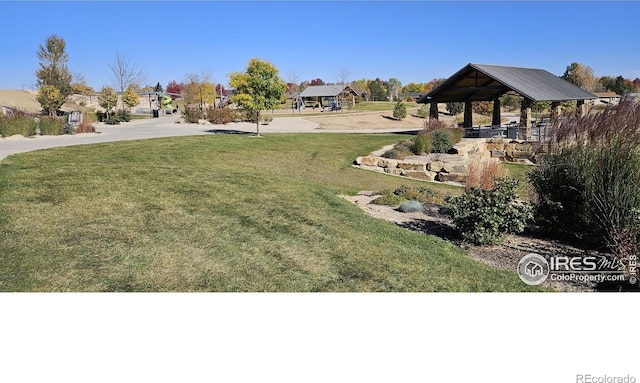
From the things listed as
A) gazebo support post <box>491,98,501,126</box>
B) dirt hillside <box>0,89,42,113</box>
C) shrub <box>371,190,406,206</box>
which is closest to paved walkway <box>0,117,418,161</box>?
gazebo support post <box>491,98,501,126</box>

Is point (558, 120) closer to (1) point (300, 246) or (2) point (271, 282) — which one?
(1) point (300, 246)

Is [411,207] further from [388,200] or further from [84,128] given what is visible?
[84,128]

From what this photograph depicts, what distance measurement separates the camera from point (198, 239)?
5723mm

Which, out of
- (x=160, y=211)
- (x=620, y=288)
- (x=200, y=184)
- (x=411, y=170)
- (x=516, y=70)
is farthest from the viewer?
(x=516, y=70)

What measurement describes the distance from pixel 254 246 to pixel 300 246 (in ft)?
1.86

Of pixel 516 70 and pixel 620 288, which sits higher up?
pixel 516 70

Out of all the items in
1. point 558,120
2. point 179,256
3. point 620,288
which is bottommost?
point 620,288

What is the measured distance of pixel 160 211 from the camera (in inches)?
267

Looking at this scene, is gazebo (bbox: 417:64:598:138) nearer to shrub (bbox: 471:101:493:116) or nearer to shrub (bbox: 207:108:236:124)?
shrub (bbox: 207:108:236:124)

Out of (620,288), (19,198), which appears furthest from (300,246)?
(19,198)

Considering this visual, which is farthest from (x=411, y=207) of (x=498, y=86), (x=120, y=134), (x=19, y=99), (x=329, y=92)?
(x=19, y=99)

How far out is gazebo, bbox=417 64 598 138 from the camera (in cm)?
2175

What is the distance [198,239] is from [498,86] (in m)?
22.2

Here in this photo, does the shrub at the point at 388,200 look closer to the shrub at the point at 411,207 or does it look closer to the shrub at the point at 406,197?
the shrub at the point at 406,197
